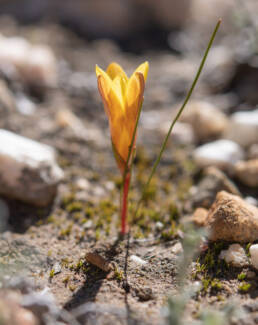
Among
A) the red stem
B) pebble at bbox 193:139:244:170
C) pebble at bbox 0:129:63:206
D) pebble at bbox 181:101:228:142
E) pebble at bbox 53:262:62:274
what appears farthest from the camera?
pebble at bbox 181:101:228:142

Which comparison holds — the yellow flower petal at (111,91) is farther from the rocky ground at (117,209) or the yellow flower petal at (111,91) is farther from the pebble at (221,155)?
the pebble at (221,155)

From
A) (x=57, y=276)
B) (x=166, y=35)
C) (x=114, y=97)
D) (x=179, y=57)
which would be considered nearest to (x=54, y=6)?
(x=166, y=35)

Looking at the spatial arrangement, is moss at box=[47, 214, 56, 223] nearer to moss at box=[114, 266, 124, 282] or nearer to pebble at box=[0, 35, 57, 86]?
moss at box=[114, 266, 124, 282]

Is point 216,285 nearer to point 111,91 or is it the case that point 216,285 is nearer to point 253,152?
point 111,91

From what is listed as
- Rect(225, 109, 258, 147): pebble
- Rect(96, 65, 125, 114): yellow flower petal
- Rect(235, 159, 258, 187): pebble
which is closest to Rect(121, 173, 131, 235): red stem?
Rect(96, 65, 125, 114): yellow flower petal

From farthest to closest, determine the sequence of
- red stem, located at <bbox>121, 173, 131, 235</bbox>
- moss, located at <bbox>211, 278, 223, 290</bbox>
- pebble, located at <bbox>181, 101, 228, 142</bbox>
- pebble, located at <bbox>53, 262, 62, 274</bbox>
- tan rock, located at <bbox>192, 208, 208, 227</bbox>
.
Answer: pebble, located at <bbox>181, 101, 228, 142</bbox>, tan rock, located at <bbox>192, 208, 208, 227</bbox>, red stem, located at <bbox>121, 173, 131, 235</bbox>, pebble, located at <bbox>53, 262, 62, 274</bbox>, moss, located at <bbox>211, 278, 223, 290</bbox>

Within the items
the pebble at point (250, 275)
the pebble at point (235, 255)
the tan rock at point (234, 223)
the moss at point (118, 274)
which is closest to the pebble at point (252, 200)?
the tan rock at point (234, 223)
